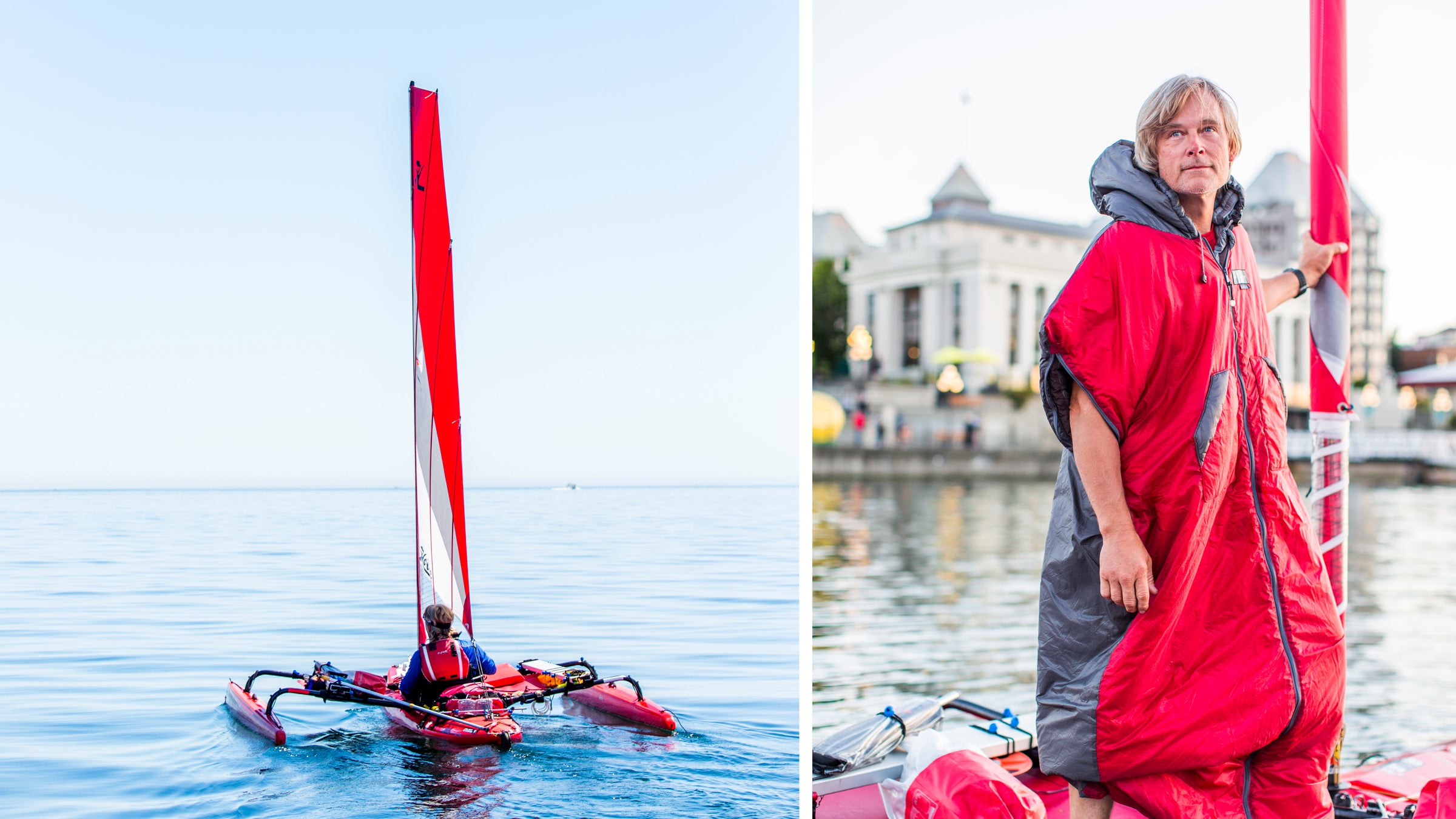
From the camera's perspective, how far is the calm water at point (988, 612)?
21.8 feet

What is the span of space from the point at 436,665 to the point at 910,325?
122 ft

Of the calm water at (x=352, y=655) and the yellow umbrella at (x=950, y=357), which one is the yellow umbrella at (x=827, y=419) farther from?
the yellow umbrella at (x=950, y=357)

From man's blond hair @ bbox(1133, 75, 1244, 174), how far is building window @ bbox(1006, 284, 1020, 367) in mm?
36796

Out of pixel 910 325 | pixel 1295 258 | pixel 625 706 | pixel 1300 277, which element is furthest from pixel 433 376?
pixel 910 325

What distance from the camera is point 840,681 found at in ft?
22.4

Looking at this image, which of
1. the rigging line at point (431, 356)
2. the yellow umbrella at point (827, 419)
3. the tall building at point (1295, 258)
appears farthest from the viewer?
the tall building at point (1295, 258)

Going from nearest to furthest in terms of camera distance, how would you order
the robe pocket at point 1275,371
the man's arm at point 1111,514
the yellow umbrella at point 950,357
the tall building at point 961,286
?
the man's arm at point 1111,514, the robe pocket at point 1275,371, the yellow umbrella at point 950,357, the tall building at point 961,286

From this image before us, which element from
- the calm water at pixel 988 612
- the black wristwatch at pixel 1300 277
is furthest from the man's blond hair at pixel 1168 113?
the calm water at pixel 988 612

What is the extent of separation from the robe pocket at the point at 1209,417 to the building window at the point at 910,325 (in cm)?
3866

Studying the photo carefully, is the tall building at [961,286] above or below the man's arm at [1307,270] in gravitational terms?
above

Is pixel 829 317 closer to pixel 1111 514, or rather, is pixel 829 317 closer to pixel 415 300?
pixel 415 300

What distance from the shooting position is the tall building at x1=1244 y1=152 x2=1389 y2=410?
34188mm

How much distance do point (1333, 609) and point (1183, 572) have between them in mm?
263

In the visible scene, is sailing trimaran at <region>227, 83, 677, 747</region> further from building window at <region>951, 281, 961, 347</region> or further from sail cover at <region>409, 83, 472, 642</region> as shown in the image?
building window at <region>951, 281, 961, 347</region>
